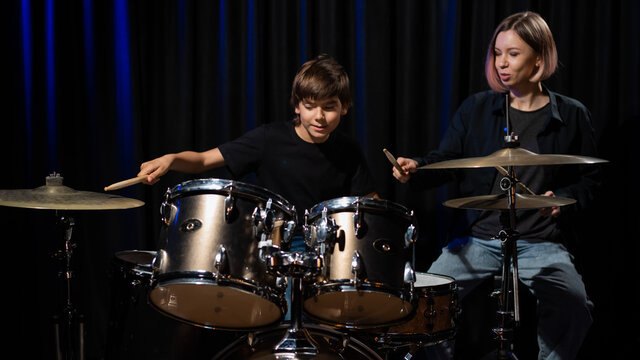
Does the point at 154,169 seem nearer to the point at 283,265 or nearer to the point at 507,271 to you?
the point at 283,265

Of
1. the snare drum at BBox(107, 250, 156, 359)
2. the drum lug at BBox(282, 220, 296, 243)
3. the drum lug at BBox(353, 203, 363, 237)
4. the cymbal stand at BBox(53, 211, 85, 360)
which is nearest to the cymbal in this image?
the drum lug at BBox(353, 203, 363, 237)

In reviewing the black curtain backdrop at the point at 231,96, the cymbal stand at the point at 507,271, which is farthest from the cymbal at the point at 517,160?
the black curtain backdrop at the point at 231,96

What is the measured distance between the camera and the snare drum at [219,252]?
1.79 m

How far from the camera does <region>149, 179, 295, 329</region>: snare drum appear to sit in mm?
1792

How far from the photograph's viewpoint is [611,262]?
115 inches

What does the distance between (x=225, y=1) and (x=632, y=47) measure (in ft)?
6.64

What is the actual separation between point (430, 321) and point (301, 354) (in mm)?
597

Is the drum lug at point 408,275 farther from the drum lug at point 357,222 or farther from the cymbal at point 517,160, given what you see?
the cymbal at point 517,160

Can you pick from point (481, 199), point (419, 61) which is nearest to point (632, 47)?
point (419, 61)

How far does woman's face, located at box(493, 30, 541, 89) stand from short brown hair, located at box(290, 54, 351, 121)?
2.38ft

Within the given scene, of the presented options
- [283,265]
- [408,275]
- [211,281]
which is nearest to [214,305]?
[211,281]

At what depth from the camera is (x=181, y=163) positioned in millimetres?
2383

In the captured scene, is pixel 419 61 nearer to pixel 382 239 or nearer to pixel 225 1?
pixel 225 1

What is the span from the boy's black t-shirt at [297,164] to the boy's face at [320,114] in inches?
6.1
